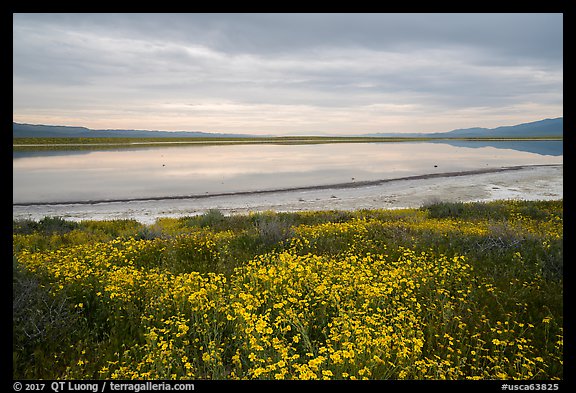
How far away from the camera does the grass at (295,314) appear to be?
4.55 meters

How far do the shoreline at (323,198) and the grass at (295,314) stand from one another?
11.6 metres

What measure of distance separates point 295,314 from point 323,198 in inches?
814

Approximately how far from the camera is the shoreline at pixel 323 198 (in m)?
21.5

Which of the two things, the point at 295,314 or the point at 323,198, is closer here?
the point at 295,314

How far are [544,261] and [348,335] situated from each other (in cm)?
633

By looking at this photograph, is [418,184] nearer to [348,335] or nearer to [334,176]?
[334,176]

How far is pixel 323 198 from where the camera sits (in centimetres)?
2592

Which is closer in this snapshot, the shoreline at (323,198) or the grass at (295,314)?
the grass at (295,314)

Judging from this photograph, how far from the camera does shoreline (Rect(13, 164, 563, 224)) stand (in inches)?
848

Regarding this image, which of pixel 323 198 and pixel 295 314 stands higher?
pixel 323 198

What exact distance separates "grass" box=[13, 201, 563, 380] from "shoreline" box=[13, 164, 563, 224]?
11.6 m
